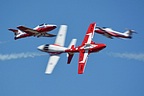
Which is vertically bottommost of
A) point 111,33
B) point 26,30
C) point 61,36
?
point 61,36

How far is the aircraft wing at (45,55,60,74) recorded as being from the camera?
289 feet

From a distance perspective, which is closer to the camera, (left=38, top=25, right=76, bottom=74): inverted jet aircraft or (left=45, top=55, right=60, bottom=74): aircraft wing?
(left=45, top=55, right=60, bottom=74): aircraft wing

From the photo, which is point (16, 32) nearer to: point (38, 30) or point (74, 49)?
point (38, 30)

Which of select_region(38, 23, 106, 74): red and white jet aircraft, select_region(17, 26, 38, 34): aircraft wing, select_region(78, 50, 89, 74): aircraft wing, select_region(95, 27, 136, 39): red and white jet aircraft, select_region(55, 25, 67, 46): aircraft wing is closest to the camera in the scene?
select_region(78, 50, 89, 74): aircraft wing

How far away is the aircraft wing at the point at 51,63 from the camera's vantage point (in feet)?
289

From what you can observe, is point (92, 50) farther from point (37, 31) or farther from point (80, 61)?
point (37, 31)

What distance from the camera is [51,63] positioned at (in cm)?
9000

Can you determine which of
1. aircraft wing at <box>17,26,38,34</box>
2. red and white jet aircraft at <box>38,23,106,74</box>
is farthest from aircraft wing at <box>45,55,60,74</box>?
aircraft wing at <box>17,26,38,34</box>

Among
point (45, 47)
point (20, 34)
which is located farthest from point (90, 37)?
point (20, 34)

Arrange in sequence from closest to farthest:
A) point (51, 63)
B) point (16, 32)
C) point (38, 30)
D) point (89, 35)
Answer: point (51, 63) → point (89, 35) → point (38, 30) → point (16, 32)

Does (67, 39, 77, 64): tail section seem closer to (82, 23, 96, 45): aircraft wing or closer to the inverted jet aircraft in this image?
the inverted jet aircraft

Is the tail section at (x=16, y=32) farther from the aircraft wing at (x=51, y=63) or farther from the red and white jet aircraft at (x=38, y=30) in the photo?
the aircraft wing at (x=51, y=63)

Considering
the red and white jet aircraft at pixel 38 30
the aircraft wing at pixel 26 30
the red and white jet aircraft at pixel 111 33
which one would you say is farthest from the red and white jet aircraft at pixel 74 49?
the red and white jet aircraft at pixel 111 33

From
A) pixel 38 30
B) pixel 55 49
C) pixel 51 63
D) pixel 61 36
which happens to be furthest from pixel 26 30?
pixel 51 63
